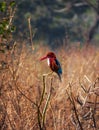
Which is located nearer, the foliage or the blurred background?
the foliage

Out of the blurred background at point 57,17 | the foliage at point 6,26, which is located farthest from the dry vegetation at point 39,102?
the blurred background at point 57,17

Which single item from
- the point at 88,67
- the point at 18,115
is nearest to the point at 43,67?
the point at 88,67

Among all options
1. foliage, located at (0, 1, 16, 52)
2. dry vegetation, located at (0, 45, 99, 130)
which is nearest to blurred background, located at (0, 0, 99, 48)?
dry vegetation, located at (0, 45, 99, 130)

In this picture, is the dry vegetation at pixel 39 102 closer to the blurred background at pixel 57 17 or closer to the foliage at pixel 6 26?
the foliage at pixel 6 26

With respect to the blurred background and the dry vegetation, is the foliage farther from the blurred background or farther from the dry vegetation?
the blurred background

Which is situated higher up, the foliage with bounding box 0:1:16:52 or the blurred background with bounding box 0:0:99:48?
the foliage with bounding box 0:1:16:52

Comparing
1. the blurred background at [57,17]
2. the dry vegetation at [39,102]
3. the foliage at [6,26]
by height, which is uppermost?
the foliage at [6,26]

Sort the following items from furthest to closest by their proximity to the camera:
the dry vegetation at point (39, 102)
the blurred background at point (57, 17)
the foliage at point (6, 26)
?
the blurred background at point (57, 17) → the foliage at point (6, 26) → the dry vegetation at point (39, 102)

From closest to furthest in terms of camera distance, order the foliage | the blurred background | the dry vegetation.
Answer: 1. the dry vegetation
2. the foliage
3. the blurred background

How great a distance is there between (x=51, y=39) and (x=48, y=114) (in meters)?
21.3

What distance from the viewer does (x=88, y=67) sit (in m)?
8.22

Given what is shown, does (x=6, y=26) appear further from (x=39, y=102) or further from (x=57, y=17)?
(x=57, y=17)

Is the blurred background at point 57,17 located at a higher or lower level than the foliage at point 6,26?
lower

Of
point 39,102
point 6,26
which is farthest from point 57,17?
point 6,26
